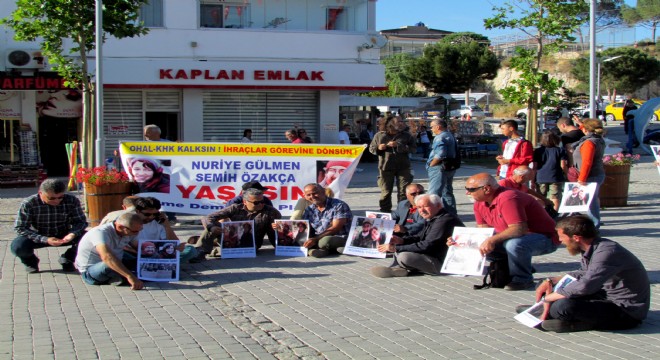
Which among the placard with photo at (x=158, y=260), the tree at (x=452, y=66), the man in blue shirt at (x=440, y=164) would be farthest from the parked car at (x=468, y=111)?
the placard with photo at (x=158, y=260)

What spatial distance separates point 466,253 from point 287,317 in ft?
8.03

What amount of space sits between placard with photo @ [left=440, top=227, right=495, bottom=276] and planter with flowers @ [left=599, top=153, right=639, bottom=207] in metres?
7.67

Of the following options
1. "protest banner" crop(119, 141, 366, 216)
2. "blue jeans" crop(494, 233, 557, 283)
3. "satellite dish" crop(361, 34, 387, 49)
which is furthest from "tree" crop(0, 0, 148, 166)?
"satellite dish" crop(361, 34, 387, 49)

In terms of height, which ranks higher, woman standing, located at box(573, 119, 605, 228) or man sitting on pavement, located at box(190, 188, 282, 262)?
woman standing, located at box(573, 119, 605, 228)

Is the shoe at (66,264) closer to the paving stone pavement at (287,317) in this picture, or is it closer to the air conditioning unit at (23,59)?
the paving stone pavement at (287,317)

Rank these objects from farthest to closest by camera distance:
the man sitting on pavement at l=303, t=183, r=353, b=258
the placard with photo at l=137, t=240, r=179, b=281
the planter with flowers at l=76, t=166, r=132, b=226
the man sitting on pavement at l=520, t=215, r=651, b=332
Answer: the planter with flowers at l=76, t=166, r=132, b=226
the man sitting on pavement at l=303, t=183, r=353, b=258
the placard with photo at l=137, t=240, r=179, b=281
the man sitting on pavement at l=520, t=215, r=651, b=332

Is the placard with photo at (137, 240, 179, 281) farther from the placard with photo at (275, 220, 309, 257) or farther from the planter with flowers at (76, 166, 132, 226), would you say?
the planter with flowers at (76, 166, 132, 226)

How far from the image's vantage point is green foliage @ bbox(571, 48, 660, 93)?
7400 centimetres

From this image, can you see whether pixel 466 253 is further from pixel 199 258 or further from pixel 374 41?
pixel 374 41

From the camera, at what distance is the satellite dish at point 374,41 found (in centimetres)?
2534

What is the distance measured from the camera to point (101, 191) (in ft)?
40.6

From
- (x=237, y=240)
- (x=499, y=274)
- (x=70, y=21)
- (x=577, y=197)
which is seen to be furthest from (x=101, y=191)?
(x=577, y=197)

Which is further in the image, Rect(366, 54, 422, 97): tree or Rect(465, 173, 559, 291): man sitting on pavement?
Rect(366, 54, 422, 97): tree

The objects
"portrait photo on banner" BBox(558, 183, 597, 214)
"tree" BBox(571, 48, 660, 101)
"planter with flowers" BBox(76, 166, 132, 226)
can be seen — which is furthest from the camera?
"tree" BBox(571, 48, 660, 101)
